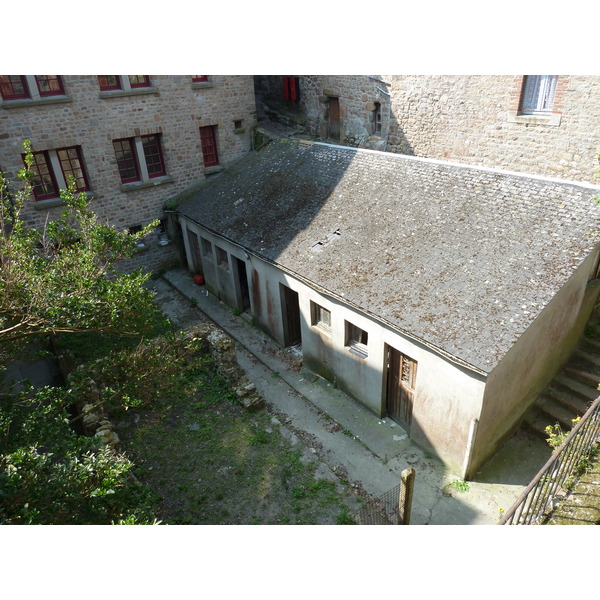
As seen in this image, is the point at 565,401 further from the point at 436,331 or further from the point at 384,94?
the point at 384,94

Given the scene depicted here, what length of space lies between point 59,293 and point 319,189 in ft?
27.0

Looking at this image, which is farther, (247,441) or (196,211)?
(196,211)

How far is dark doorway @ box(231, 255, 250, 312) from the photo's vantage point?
14.5 m

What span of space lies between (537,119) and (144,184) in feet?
41.8

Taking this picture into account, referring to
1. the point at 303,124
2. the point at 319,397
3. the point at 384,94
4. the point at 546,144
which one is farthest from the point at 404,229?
the point at 303,124

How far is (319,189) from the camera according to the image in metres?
13.3

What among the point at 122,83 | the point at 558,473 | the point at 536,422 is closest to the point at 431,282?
the point at 536,422

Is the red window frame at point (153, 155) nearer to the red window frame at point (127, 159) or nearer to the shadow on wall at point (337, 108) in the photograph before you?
the red window frame at point (127, 159)

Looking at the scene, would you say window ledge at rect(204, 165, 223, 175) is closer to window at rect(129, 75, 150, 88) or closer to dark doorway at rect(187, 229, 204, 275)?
dark doorway at rect(187, 229, 204, 275)

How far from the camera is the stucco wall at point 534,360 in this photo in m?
8.34

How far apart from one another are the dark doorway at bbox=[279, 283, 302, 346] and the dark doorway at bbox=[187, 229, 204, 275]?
5413 mm

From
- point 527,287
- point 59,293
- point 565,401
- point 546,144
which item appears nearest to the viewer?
point 59,293

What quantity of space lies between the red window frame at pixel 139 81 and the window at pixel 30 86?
7.19 feet

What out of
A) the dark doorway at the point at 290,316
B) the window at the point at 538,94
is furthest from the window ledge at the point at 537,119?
the dark doorway at the point at 290,316
